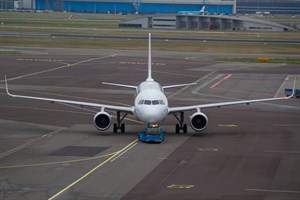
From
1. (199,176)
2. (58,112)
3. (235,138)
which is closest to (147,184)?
(199,176)

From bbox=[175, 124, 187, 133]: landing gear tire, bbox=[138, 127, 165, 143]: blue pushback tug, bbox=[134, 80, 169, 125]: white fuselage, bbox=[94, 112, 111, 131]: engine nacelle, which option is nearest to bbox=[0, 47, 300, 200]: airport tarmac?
bbox=[175, 124, 187, 133]: landing gear tire

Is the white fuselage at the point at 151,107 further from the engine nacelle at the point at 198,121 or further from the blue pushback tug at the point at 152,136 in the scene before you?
the engine nacelle at the point at 198,121

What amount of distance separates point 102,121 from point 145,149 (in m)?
6.00

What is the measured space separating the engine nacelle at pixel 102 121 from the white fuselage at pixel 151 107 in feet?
7.33

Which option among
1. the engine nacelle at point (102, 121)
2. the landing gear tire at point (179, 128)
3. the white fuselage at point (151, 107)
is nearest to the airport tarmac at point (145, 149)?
the landing gear tire at point (179, 128)

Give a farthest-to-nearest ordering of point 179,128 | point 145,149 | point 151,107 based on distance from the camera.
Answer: point 179,128 < point 151,107 < point 145,149

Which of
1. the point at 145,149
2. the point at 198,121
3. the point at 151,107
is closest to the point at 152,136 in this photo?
the point at 151,107

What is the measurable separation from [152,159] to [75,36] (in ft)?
398

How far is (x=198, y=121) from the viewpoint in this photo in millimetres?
53156

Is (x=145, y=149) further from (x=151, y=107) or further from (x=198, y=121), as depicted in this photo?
(x=198, y=121)

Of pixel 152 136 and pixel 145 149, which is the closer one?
pixel 145 149

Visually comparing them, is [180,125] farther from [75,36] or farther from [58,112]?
[75,36]

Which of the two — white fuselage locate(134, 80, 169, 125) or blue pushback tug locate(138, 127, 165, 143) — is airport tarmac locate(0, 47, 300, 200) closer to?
blue pushback tug locate(138, 127, 165, 143)

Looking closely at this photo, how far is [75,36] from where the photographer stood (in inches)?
6457
